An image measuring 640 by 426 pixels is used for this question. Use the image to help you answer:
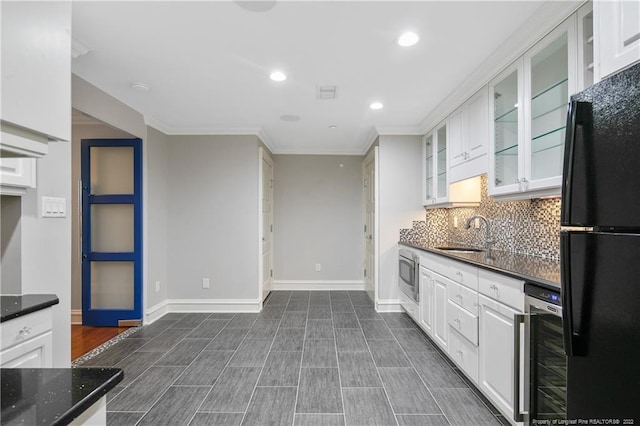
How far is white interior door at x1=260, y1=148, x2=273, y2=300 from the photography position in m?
4.49

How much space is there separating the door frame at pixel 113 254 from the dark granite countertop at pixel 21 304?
1941mm

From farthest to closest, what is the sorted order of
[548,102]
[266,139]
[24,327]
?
[266,139] < [548,102] < [24,327]

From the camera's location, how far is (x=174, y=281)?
13.5ft

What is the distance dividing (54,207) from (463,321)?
298cm

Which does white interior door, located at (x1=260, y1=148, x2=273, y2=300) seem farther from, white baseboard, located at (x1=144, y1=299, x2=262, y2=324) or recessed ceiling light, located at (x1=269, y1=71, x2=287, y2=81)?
recessed ceiling light, located at (x1=269, y1=71, x2=287, y2=81)

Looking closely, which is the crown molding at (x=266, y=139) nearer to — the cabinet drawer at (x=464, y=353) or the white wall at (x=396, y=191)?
the white wall at (x=396, y=191)

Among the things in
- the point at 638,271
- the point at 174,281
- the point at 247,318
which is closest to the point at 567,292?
the point at 638,271

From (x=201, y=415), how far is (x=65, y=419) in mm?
1686

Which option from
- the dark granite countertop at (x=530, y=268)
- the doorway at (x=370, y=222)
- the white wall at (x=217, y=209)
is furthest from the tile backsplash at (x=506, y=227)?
the white wall at (x=217, y=209)

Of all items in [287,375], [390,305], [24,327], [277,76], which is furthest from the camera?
[390,305]

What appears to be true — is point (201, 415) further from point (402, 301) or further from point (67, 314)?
point (402, 301)

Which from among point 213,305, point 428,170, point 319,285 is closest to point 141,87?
point 213,305

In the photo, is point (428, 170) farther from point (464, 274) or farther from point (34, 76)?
point (34, 76)

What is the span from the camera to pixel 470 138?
9.32ft
